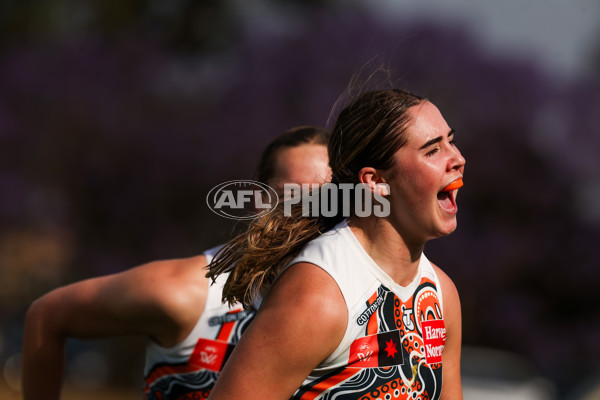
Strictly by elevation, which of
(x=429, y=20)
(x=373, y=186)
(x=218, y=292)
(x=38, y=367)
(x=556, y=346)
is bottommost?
(x=38, y=367)

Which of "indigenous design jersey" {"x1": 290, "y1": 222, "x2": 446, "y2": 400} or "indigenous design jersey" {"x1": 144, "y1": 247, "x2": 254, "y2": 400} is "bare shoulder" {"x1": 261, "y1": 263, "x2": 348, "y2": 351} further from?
"indigenous design jersey" {"x1": 144, "y1": 247, "x2": 254, "y2": 400}

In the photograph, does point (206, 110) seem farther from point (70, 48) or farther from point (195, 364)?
point (195, 364)

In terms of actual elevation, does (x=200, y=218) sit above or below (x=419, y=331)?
above

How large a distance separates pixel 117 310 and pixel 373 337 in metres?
1.19

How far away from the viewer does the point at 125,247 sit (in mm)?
12602

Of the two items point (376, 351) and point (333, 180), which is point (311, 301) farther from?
point (333, 180)

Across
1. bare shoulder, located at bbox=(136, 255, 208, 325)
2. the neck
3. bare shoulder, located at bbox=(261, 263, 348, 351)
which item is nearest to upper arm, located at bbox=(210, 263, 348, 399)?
bare shoulder, located at bbox=(261, 263, 348, 351)

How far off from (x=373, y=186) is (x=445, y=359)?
2.45ft

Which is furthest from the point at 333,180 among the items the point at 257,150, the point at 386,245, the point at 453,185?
the point at 257,150

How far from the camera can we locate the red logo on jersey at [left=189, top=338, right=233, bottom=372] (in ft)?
10.3

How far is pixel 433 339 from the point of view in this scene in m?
2.66

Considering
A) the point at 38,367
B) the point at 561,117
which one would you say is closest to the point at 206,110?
the point at 561,117

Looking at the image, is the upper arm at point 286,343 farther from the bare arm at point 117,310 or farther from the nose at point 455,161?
the bare arm at point 117,310

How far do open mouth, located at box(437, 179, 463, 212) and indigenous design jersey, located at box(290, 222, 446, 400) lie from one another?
0.93 feet
